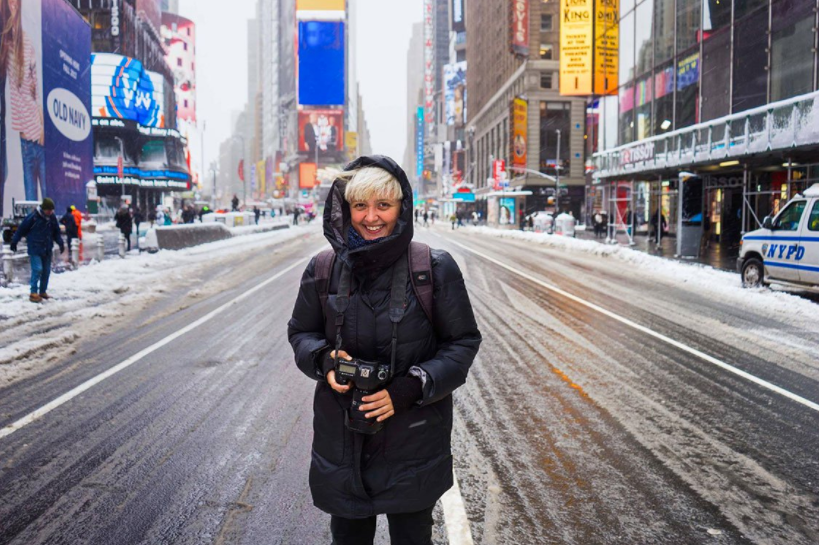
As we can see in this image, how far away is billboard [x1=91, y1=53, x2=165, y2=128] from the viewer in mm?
69250

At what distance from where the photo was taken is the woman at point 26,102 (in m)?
28.2

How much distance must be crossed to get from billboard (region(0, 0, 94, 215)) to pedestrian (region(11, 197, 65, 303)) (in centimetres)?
Result: 1607

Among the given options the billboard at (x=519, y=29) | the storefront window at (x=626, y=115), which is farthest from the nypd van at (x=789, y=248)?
the billboard at (x=519, y=29)

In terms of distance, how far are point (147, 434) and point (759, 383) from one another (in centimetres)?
587

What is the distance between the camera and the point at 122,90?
7175cm

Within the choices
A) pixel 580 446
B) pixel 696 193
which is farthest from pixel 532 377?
pixel 696 193

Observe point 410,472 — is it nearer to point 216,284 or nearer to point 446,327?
point 446,327

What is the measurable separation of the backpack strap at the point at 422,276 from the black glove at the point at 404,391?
10.7 inches

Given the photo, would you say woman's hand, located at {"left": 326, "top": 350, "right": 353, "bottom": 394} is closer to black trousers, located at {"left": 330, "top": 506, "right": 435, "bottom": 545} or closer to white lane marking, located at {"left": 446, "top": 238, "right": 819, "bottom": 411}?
black trousers, located at {"left": 330, "top": 506, "right": 435, "bottom": 545}

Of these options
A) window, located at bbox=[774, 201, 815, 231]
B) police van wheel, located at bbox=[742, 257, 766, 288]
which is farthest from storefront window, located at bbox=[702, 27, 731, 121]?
window, located at bbox=[774, 201, 815, 231]

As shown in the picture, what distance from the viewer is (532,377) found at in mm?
7184

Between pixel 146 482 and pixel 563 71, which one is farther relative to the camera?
pixel 563 71

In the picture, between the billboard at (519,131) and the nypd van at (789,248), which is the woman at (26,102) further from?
the billboard at (519,131)

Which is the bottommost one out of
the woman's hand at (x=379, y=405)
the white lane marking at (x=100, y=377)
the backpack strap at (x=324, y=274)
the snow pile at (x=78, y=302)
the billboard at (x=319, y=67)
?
the white lane marking at (x=100, y=377)
